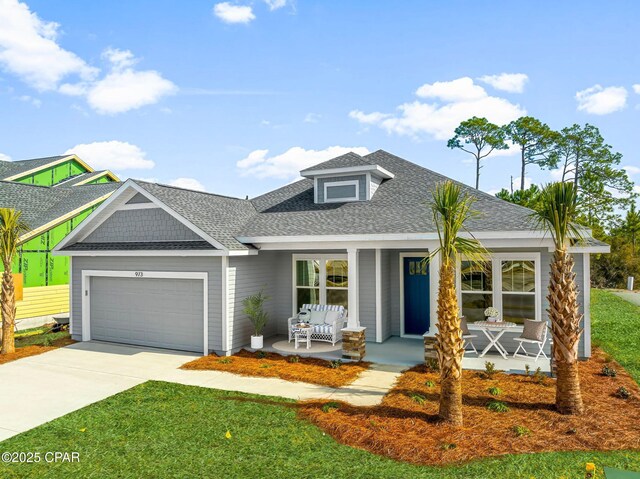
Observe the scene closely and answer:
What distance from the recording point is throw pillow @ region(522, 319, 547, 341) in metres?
10.5

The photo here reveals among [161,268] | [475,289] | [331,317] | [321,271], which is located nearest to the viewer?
[475,289]

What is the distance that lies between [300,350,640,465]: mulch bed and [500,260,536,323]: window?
277 centimetres

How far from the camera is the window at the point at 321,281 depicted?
13.8m

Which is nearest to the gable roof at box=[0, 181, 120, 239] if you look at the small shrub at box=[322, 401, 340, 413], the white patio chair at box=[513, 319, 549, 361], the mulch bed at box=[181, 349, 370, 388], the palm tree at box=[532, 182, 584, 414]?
the mulch bed at box=[181, 349, 370, 388]

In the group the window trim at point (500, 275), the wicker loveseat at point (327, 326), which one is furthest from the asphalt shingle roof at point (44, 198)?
the window trim at point (500, 275)

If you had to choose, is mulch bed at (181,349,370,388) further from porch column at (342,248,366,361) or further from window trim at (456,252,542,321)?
window trim at (456,252,542,321)

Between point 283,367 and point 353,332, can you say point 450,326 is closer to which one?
point 353,332

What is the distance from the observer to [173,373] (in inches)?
404

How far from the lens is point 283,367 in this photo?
→ 414 inches

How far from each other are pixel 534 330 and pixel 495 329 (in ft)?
3.00

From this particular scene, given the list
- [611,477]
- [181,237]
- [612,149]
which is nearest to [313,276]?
[181,237]

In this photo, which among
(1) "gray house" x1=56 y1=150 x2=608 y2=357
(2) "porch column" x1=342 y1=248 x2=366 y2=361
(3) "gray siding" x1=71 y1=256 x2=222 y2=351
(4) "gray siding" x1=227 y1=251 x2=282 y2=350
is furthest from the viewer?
(4) "gray siding" x1=227 y1=251 x2=282 y2=350

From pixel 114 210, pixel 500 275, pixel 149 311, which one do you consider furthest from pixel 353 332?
pixel 114 210

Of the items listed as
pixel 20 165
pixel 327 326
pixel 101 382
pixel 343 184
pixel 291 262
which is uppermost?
pixel 20 165
